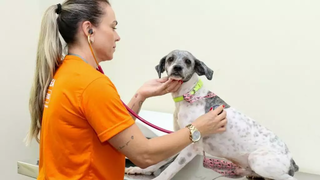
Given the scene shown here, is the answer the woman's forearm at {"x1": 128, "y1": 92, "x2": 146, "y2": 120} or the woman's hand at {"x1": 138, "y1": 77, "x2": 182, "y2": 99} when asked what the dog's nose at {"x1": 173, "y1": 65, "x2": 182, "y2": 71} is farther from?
the woman's forearm at {"x1": 128, "y1": 92, "x2": 146, "y2": 120}

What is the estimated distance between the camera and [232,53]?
1.68m

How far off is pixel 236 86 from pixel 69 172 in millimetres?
1046

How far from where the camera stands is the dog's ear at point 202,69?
124 cm

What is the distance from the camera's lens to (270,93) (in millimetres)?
1622

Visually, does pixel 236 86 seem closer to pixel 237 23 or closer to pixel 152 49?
pixel 237 23

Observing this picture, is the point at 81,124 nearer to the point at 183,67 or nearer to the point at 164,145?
the point at 164,145

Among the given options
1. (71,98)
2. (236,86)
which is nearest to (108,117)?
(71,98)

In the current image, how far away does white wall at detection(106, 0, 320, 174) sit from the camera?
1506 mm

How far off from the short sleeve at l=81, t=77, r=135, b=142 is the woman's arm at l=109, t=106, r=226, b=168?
30 millimetres

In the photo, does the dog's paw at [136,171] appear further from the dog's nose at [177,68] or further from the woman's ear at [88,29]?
the woman's ear at [88,29]

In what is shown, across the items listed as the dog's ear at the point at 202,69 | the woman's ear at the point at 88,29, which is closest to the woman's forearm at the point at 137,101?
the dog's ear at the point at 202,69

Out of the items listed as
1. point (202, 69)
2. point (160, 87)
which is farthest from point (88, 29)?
point (202, 69)
